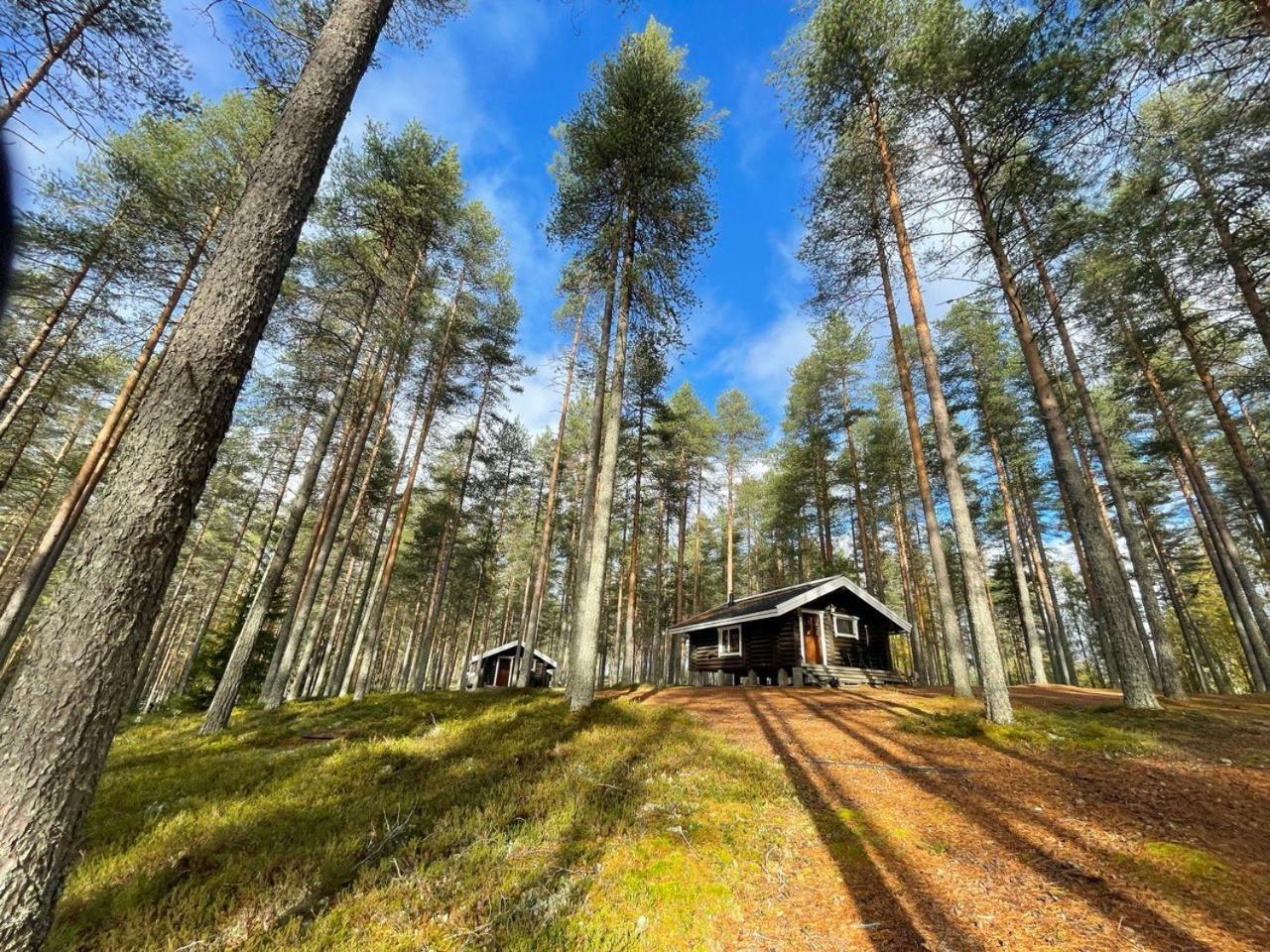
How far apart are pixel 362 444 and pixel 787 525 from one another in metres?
21.5

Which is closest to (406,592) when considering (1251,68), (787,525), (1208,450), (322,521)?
(322,521)

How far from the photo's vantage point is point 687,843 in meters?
4.37

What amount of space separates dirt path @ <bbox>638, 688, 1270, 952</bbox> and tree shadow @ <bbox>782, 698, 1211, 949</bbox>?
1 cm

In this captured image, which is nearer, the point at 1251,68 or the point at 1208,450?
the point at 1251,68

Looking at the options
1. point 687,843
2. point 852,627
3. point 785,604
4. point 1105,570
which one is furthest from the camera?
point 852,627

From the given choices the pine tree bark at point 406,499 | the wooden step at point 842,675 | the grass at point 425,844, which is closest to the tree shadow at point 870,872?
the grass at point 425,844

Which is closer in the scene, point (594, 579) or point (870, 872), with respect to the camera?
point (870, 872)

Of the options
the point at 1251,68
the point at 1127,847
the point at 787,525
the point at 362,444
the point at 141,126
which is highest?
the point at 141,126

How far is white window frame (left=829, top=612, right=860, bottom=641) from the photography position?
62.2ft

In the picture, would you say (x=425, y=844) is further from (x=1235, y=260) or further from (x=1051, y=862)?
(x=1235, y=260)

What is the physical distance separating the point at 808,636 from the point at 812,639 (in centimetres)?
24

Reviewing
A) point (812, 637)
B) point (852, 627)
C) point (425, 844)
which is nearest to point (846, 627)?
point (852, 627)

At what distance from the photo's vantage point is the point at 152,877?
334 cm

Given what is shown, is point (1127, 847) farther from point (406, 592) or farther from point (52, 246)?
point (406, 592)
